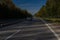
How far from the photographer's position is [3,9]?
7938 cm

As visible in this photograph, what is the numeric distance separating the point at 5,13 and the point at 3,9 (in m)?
3.57

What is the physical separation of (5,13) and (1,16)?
603cm

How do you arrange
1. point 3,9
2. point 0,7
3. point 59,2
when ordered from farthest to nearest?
point 59,2, point 3,9, point 0,7

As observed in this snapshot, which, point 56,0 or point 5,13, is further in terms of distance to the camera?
point 56,0

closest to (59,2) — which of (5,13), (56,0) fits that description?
(56,0)

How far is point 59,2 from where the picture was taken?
85.1 meters

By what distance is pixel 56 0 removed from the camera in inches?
3548

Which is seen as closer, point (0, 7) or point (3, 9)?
point (0, 7)

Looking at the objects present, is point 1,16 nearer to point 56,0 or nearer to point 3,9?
point 3,9

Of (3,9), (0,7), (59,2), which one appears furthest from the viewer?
(59,2)

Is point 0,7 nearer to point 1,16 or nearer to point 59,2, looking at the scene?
point 1,16

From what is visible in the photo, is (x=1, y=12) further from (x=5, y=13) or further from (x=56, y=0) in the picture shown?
(x=56, y=0)

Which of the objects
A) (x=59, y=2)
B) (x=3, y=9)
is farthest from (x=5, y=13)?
(x=59, y=2)

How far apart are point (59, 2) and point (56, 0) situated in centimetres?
522
